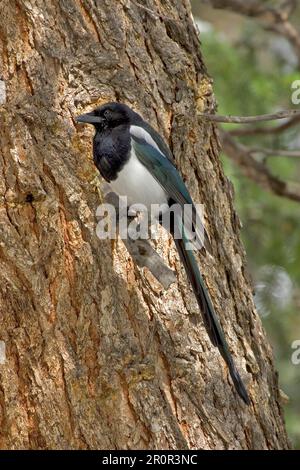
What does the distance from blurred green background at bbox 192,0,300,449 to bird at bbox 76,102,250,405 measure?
6.71 feet

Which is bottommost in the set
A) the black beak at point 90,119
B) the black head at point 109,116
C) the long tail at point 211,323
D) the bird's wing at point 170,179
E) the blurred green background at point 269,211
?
the long tail at point 211,323

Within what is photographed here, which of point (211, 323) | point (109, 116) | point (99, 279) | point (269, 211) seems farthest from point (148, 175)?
point (269, 211)

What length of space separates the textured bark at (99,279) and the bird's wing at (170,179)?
6cm

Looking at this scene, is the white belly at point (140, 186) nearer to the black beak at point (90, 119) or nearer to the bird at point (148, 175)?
the bird at point (148, 175)

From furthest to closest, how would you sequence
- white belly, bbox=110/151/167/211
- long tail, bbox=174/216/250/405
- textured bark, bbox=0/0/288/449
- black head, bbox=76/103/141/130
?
white belly, bbox=110/151/167/211, black head, bbox=76/103/141/130, long tail, bbox=174/216/250/405, textured bark, bbox=0/0/288/449

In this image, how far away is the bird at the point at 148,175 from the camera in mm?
3018

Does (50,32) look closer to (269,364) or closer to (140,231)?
(140,231)

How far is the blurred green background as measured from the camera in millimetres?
5668

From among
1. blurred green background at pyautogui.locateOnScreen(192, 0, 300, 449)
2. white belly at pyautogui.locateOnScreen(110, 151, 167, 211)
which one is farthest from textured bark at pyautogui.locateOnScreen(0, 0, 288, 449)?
blurred green background at pyautogui.locateOnScreen(192, 0, 300, 449)

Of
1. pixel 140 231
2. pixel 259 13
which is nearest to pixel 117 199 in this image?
pixel 140 231

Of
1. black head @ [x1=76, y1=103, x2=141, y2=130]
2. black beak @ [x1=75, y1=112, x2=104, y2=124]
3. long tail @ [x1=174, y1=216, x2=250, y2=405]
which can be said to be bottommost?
long tail @ [x1=174, y1=216, x2=250, y2=405]

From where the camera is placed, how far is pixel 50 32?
3.15m

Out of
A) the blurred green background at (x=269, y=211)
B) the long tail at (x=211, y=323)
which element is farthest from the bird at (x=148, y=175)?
the blurred green background at (x=269, y=211)

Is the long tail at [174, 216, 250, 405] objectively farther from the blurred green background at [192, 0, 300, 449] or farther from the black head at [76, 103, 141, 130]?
the blurred green background at [192, 0, 300, 449]
